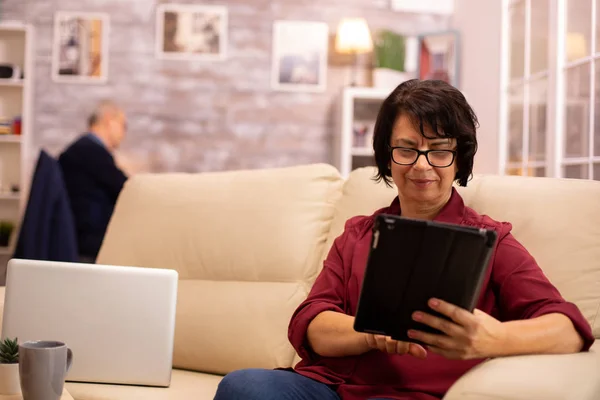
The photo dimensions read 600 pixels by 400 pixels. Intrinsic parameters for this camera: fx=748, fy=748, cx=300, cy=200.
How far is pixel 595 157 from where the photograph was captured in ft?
10.0

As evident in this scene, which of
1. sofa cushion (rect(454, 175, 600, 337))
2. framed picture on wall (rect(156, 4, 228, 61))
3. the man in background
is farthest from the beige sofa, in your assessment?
framed picture on wall (rect(156, 4, 228, 61))

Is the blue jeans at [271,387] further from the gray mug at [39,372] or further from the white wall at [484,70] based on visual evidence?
the white wall at [484,70]

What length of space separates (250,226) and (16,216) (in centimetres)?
309

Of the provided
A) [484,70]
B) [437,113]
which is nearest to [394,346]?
[437,113]

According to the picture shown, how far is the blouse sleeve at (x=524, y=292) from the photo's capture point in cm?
141

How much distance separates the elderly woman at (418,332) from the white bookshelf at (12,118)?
3.49 meters

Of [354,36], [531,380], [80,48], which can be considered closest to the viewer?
[531,380]

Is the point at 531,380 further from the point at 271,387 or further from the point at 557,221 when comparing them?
the point at 557,221

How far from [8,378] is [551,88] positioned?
283 cm

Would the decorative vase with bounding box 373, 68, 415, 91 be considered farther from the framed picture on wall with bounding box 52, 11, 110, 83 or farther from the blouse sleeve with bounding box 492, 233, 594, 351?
the blouse sleeve with bounding box 492, 233, 594, 351

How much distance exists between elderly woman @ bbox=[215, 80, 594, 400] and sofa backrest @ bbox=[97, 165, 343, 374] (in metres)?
0.39

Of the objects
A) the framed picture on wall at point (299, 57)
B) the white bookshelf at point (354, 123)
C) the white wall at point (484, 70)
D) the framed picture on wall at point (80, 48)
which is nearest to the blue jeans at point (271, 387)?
the white wall at point (484, 70)

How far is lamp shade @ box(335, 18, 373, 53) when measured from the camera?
473cm

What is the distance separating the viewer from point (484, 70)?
4344 millimetres
